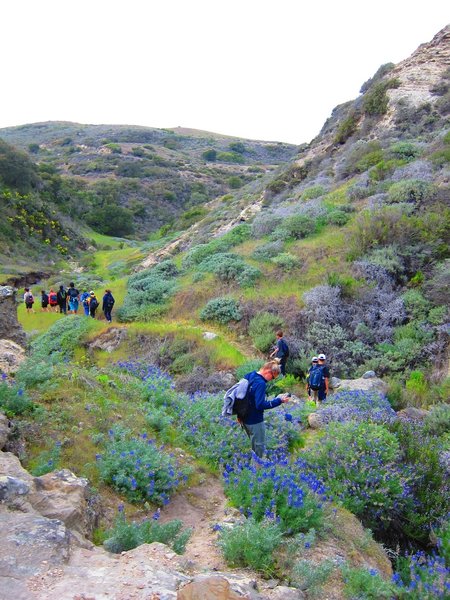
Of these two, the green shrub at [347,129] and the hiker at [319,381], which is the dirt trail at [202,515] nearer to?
the hiker at [319,381]

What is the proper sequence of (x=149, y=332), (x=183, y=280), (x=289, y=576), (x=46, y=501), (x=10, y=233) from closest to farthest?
(x=289, y=576), (x=46, y=501), (x=149, y=332), (x=183, y=280), (x=10, y=233)

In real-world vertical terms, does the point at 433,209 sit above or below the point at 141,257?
above

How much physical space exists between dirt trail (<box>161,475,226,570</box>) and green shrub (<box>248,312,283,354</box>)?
7.09 meters

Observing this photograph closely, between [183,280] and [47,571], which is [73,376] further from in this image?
[183,280]

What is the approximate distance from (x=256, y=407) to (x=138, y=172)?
2618 inches

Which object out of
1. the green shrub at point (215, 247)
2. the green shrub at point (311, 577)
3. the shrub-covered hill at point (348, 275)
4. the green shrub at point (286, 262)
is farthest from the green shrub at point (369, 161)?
the green shrub at point (311, 577)

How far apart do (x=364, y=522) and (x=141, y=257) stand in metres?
28.6

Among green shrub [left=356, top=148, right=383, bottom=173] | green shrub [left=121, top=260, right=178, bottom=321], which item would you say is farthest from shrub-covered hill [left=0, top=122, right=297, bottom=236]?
green shrub [left=121, top=260, right=178, bottom=321]

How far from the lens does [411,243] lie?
Answer: 584 inches

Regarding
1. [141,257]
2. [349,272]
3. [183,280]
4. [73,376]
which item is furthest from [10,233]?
[73,376]

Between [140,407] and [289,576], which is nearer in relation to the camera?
[289,576]

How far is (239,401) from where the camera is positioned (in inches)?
227

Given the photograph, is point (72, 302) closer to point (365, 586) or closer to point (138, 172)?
point (365, 586)

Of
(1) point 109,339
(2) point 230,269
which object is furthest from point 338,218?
(1) point 109,339
